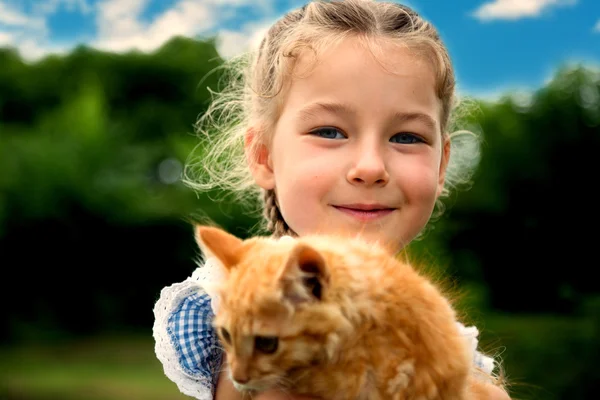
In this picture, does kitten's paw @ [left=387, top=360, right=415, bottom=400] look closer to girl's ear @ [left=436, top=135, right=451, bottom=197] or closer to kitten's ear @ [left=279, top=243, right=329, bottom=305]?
kitten's ear @ [left=279, top=243, right=329, bottom=305]

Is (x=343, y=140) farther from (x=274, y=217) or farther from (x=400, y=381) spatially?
(x=400, y=381)

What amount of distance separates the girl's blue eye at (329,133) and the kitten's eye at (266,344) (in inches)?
31.4

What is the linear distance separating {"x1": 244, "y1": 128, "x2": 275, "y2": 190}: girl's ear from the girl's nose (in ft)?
1.32

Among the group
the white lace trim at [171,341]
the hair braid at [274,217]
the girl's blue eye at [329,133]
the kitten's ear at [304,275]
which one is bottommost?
the white lace trim at [171,341]

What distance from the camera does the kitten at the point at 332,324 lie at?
4.67 ft

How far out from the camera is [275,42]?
7.77 feet

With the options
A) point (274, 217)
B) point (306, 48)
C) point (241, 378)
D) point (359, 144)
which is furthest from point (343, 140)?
point (241, 378)

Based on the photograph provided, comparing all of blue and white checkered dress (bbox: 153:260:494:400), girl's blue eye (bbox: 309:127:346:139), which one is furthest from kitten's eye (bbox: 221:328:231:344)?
girl's blue eye (bbox: 309:127:346:139)

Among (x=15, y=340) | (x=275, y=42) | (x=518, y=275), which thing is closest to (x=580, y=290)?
(x=518, y=275)

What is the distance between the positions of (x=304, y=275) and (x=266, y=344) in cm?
17

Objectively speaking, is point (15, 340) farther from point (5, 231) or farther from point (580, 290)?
point (580, 290)

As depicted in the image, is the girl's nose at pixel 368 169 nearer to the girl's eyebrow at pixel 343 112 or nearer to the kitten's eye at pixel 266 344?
the girl's eyebrow at pixel 343 112

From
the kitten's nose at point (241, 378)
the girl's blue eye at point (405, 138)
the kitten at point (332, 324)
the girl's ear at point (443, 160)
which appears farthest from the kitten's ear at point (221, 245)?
the girl's ear at point (443, 160)

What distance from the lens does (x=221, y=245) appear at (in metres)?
1.62
